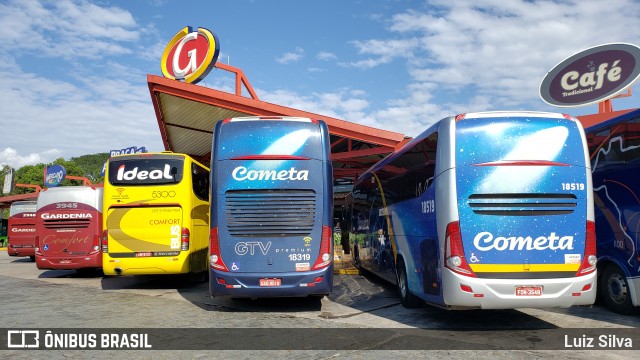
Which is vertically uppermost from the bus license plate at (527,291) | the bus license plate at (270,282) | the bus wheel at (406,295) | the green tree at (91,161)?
the green tree at (91,161)

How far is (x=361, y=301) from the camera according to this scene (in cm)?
998

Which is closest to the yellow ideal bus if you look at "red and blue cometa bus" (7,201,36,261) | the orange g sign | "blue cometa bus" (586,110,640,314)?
the orange g sign

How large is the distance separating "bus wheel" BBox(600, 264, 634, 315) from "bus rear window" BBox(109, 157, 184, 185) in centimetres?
905

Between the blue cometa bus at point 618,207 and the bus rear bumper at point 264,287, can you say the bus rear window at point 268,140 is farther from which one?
the blue cometa bus at point 618,207

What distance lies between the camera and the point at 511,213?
6699 mm

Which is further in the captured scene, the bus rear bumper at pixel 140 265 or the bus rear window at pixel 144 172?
the bus rear window at pixel 144 172

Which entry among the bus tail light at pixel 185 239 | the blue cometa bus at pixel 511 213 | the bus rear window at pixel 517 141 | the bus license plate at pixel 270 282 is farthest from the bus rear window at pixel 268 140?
the bus tail light at pixel 185 239

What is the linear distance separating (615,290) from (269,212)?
6054 mm

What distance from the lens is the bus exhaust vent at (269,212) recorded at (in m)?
8.57

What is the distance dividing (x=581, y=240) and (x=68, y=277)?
14624mm

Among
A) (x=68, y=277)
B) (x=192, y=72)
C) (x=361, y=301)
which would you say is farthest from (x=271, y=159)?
(x=192, y=72)

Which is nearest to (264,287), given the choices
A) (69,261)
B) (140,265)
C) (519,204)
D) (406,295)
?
(406,295)

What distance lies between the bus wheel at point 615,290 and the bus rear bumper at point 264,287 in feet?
16.2

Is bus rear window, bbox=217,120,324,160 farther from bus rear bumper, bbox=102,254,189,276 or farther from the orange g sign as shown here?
the orange g sign
